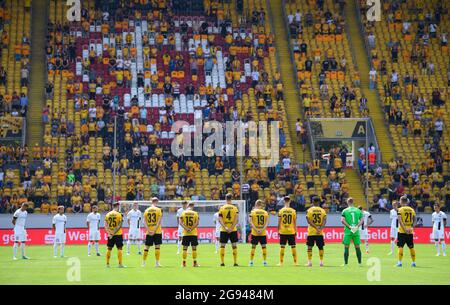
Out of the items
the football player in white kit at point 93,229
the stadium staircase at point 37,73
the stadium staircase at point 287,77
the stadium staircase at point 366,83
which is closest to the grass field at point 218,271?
the football player in white kit at point 93,229

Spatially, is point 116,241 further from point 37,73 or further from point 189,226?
point 37,73

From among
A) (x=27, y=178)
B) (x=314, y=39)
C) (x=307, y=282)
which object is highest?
(x=314, y=39)

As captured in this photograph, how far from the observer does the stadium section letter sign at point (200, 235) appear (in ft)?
170

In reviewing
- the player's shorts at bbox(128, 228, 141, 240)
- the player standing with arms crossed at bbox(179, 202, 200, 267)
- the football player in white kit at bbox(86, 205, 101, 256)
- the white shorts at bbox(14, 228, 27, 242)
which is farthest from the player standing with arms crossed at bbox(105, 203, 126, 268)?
the player's shorts at bbox(128, 228, 141, 240)

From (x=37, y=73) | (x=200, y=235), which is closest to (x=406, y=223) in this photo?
(x=200, y=235)

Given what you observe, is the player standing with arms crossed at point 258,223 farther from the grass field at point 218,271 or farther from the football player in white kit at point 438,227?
the football player in white kit at point 438,227

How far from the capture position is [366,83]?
68.7 m

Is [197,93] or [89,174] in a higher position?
[197,93]

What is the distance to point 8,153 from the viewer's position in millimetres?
57219

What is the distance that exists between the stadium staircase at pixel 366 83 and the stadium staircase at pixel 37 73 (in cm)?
2142
